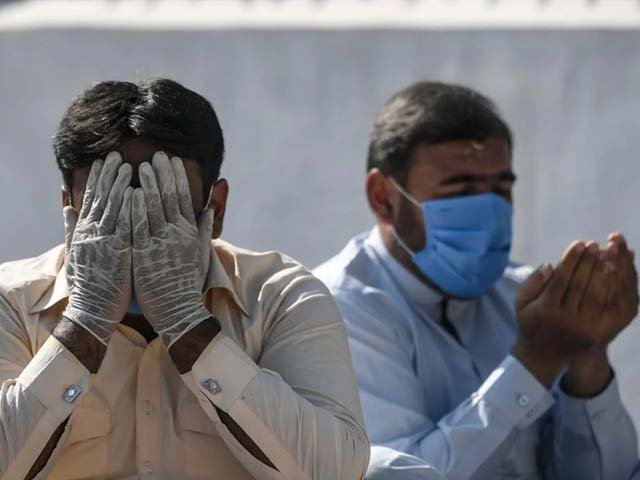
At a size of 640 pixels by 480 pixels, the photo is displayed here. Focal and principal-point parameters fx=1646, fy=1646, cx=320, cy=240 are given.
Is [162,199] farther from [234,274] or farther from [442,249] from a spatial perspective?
[442,249]

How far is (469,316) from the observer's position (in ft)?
15.5

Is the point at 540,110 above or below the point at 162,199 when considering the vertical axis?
below

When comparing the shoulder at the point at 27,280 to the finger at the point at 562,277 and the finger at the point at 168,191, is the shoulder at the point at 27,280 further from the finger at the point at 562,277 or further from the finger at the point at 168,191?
the finger at the point at 562,277

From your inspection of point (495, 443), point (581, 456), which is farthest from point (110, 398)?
point (581, 456)

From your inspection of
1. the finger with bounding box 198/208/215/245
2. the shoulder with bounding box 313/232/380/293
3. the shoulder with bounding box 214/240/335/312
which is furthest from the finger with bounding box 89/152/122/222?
the shoulder with bounding box 313/232/380/293

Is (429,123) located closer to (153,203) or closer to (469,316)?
(469,316)

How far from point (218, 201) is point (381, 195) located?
1377 millimetres

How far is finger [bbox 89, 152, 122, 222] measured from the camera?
322 centimetres

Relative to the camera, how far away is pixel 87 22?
21.6 ft

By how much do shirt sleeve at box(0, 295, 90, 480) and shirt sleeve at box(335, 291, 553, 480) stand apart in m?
1.14

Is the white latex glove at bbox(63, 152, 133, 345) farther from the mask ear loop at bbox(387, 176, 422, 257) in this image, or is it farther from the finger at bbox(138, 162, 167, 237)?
the mask ear loop at bbox(387, 176, 422, 257)

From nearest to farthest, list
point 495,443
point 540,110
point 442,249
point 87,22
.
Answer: point 495,443, point 442,249, point 540,110, point 87,22

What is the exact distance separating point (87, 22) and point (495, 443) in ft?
10.0

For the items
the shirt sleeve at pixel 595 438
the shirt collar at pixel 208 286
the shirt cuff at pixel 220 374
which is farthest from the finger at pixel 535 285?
the shirt cuff at pixel 220 374
